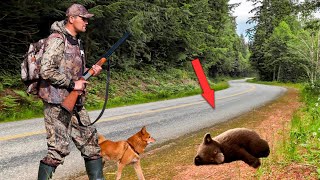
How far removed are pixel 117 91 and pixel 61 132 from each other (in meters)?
16.2

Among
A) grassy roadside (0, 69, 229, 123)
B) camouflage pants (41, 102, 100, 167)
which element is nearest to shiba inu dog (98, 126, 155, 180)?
camouflage pants (41, 102, 100, 167)

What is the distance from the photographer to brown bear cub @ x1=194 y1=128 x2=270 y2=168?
10.3 ft

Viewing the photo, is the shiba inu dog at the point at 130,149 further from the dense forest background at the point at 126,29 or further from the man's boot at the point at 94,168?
the dense forest background at the point at 126,29

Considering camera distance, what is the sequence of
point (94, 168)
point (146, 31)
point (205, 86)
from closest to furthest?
point (94, 168) → point (205, 86) → point (146, 31)

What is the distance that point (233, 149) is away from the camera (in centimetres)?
320

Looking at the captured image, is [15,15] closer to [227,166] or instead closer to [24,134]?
[24,134]

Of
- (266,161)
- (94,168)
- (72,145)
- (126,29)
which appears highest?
(126,29)

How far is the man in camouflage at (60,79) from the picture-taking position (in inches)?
124

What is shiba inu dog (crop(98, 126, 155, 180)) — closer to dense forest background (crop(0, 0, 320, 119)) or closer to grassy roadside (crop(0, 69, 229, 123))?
grassy roadside (crop(0, 69, 229, 123))

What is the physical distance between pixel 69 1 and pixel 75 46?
12.3 metres

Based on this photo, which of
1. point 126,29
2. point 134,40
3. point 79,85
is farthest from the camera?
point 134,40

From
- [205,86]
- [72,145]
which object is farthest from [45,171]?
[205,86]

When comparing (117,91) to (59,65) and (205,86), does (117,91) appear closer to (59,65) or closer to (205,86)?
(205,86)

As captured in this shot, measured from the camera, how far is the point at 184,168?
4.66 m
